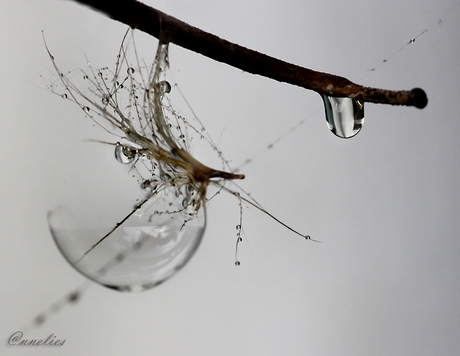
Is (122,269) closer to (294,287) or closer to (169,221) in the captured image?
(169,221)

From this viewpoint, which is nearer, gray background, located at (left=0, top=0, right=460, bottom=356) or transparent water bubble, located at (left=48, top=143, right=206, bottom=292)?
transparent water bubble, located at (left=48, top=143, right=206, bottom=292)

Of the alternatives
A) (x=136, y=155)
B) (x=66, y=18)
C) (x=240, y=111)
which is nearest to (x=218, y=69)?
(x=240, y=111)

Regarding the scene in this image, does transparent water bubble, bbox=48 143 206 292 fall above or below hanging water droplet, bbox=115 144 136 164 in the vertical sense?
below

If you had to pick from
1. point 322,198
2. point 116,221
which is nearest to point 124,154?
point 116,221

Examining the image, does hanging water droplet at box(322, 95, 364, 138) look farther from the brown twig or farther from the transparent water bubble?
the transparent water bubble

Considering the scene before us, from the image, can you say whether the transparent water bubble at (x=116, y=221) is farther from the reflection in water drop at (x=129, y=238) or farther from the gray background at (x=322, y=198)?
the gray background at (x=322, y=198)

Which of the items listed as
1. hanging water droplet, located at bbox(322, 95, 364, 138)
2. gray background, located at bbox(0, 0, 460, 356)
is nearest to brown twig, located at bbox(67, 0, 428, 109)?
hanging water droplet, located at bbox(322, 95, 364, 138)

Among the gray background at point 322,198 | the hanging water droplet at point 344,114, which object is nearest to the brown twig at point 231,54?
the hanging water droplet at point 344,114

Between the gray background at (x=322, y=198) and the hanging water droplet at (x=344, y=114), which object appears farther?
the gray background at (x=322, y=198)
